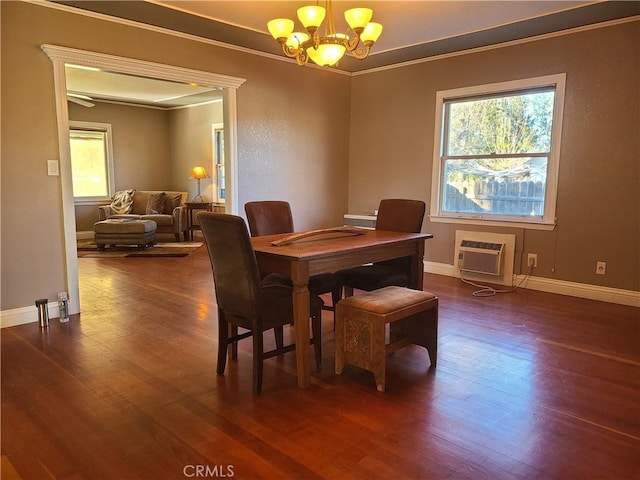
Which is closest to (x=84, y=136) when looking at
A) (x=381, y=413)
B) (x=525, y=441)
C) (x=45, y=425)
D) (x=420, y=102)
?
(x=420, y=102)

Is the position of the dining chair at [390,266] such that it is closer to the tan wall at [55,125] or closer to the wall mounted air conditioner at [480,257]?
the wall mounted air conditioner at [480,257]

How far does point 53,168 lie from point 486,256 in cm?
412

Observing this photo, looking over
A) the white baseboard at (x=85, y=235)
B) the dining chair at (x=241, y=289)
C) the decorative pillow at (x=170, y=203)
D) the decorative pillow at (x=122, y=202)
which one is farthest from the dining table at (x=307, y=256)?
the white baseboard at (x=85, y=235)

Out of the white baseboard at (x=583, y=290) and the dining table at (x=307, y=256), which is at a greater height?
the dining table at (x=307, y=256)

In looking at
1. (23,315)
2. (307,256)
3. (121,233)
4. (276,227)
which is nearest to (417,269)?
(276,227)

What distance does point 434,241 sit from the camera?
530cm

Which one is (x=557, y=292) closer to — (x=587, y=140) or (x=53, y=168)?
(x=587, y=140)

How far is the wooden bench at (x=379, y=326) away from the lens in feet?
7.79

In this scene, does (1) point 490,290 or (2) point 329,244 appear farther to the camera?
(1) point 490,290

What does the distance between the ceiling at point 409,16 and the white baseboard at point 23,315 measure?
238cm

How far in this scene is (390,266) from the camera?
333 cm

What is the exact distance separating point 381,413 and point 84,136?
8032 millimetres

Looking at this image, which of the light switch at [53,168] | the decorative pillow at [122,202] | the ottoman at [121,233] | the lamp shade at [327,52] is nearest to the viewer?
the lamp shade at [327,52]

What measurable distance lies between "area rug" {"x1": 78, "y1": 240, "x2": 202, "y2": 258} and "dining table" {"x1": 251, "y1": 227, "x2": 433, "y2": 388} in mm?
4146
